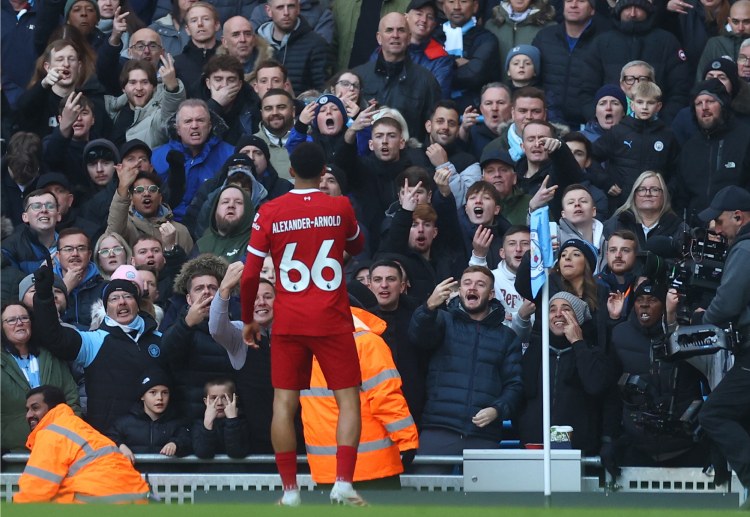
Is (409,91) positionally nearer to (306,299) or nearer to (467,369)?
(467,369)

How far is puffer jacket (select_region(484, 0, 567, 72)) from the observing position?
16.2 metres

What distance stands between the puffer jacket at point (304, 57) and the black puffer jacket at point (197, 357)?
5.08 meters

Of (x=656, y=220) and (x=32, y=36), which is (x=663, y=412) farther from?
(x=32, y=36)

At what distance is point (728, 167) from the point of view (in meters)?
14.4

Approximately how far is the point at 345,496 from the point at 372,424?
1.25m

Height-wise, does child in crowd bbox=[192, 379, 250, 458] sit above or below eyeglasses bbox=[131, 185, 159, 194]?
below

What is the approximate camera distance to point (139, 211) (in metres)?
14.1

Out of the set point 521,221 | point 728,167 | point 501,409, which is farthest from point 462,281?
point 728,167

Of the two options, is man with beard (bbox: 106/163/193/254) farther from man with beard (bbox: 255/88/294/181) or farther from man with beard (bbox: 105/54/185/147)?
man with beard (bbox: 105/54/185/147)

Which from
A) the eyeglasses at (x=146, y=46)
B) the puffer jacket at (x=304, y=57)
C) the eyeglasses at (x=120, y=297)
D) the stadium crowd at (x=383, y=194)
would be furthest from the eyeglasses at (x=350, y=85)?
the eyeglasses at (x=120, y=297)

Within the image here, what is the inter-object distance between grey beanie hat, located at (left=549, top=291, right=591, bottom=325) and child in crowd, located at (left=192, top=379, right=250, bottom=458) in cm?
236

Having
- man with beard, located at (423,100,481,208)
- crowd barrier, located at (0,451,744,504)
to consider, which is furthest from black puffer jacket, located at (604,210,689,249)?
crowd barrier, located at (0,451,744,504)

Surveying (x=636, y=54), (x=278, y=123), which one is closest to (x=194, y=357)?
(x=278, y=123)

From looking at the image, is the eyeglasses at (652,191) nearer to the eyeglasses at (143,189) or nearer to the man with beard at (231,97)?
the man with beard at (231,97)
